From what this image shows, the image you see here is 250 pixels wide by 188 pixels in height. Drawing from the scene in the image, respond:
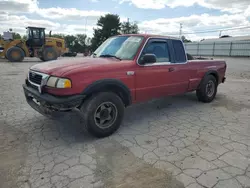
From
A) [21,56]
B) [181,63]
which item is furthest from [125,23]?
[181,63]

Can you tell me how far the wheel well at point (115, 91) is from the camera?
3.13 metres

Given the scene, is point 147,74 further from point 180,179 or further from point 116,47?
point 180,179

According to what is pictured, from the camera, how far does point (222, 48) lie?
34438 millimetres

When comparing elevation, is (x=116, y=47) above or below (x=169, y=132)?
above

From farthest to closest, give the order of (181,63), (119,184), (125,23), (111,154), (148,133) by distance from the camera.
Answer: (125,23)
(181,63)
(148,133)
(111,154)
(119,184)

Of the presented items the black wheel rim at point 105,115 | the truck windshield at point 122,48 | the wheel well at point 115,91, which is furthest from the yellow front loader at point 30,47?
the black wheel rim at point 105,115

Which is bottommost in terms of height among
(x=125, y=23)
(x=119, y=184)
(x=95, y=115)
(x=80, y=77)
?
(x=119, y=184)

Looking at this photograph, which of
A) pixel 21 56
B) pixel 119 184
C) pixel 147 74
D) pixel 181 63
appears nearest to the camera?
pixel 119 184

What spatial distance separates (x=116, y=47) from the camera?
158 inches

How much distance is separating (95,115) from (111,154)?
0.70 meters

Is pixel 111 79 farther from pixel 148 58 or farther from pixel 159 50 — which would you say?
pixel 159 50

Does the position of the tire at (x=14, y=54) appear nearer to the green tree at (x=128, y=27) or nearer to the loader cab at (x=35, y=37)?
the loader cab at (x=35, y=37)

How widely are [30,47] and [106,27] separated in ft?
89.5

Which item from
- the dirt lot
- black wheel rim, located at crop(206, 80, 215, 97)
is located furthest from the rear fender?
black wheel rim, located at crop(206, 80, 215, 97)
